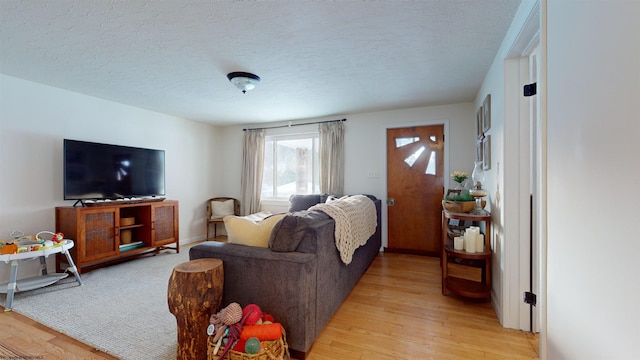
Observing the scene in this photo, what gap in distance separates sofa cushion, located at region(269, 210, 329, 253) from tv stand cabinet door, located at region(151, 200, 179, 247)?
112 inches

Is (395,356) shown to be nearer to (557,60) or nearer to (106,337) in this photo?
(557,60)

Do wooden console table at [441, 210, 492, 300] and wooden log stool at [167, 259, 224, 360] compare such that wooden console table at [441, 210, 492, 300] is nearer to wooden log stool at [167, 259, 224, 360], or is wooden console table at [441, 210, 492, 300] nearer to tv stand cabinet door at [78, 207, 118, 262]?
wooden log stool at [167, 259, 224, 360]

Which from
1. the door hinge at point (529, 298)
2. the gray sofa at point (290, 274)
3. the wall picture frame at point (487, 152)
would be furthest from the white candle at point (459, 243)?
the gray sofa at point (290, 274)

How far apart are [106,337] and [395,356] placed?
79.1 inches

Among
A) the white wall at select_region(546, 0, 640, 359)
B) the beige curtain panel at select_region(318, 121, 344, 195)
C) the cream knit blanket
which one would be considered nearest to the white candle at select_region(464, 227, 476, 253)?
the cream knit blanket

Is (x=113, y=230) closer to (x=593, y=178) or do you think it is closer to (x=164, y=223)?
(x=164, y=223)

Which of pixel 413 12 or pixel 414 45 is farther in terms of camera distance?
pixel 414 45

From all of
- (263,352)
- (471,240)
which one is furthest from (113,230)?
(471,240)

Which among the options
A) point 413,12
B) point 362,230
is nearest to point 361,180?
point 362,230

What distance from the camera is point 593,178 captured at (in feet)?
2.96

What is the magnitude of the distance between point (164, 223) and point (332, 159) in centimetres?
279

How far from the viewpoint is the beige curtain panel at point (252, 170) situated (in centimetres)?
496

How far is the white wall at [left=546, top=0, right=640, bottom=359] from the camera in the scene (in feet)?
2.39

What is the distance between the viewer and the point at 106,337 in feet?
6.00
